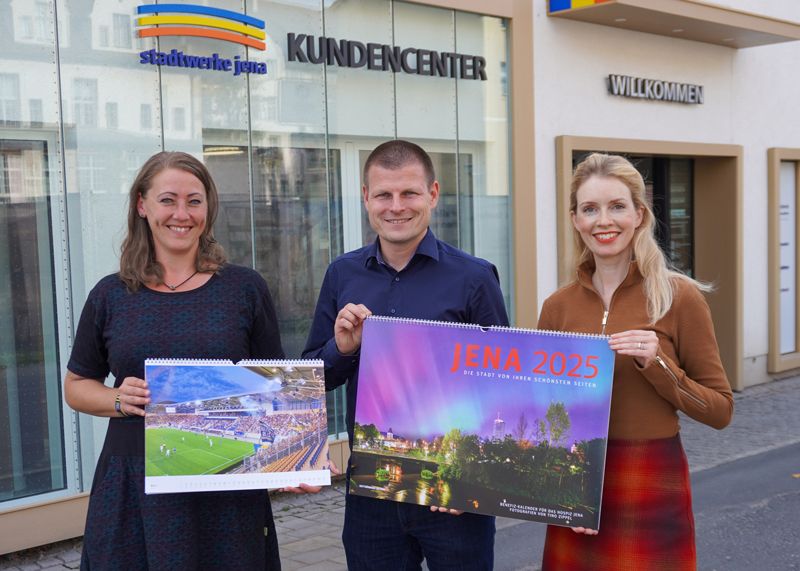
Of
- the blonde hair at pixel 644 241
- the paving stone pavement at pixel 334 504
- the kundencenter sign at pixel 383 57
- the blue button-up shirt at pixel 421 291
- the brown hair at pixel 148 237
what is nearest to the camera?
the blonde hair at pixel 644 241

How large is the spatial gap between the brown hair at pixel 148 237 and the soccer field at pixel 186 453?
19.8 inches

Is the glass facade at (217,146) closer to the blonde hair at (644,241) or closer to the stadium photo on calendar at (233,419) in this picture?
the stadium photo on calendar at (233,419)

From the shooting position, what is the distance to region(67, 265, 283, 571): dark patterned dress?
2.82 meters

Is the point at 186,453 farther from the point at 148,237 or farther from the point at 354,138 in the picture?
the point at 354,138

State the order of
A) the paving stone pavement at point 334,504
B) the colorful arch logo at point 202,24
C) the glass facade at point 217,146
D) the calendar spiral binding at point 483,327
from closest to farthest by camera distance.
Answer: the calendar spiral binding at point 483,327, the paving stone pavement at point 334,504, the glass facade at point 217,146, the colorful arch logo at point 202,24

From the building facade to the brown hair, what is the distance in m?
1.27

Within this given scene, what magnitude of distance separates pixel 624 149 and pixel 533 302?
86.7 inches

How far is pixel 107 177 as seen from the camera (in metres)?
6.11

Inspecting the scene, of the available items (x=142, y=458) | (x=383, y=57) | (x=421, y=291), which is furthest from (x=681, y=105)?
(x=142, y=458)

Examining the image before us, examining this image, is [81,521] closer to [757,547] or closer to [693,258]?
[757,547]

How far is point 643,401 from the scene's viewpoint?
2.78 metres

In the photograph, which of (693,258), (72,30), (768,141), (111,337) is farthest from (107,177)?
(768,141)

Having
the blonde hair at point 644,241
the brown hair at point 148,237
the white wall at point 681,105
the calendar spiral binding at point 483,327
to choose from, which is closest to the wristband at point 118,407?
the brown hair at point 148,237

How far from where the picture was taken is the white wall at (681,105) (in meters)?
9.32
